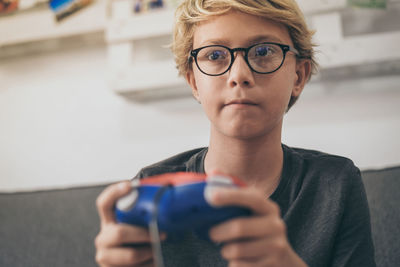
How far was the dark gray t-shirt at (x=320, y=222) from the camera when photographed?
0.76 meters

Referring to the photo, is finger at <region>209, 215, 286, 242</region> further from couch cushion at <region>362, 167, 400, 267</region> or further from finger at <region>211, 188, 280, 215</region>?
couch cushion at <region>362, 167, 400, 267</region>

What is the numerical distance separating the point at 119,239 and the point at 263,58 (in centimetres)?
48

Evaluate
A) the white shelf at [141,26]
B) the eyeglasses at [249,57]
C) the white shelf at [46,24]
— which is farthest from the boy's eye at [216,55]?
the white shelf at [46,24]

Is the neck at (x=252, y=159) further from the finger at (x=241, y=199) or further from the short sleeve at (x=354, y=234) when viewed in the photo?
the finger at (x=241, y=199)

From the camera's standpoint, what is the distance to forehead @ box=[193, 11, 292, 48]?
2.49 ft

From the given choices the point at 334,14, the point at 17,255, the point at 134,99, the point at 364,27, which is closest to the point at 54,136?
the point at 134,99

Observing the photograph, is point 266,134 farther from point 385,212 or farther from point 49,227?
point 49,227

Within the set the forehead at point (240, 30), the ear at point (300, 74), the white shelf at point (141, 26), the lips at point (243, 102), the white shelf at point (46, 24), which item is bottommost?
the lips at point (243, 102)

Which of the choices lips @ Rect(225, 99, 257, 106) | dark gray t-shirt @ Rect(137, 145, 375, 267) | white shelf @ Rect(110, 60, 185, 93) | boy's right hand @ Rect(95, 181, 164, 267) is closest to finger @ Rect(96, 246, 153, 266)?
boy's right hand @ Rect(95, 181, 164, 267)

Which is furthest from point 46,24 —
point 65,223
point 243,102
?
point 243,102

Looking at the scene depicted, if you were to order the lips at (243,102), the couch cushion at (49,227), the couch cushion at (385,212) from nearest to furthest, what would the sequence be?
the lips at (243,102) < the couch cushion at (385,212) < the couch cushion at (49,227)

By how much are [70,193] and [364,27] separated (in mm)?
1180

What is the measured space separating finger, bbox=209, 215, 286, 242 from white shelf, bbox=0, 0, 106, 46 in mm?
1134

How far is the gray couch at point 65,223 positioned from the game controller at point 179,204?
63cm
